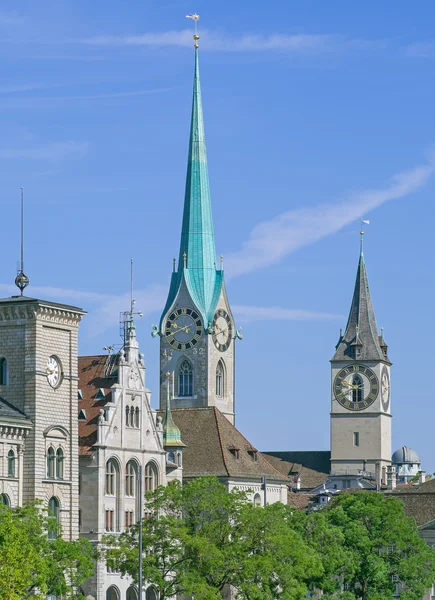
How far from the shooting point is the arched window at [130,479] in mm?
132125

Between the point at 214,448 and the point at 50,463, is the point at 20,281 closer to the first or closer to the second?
the point at 50,463

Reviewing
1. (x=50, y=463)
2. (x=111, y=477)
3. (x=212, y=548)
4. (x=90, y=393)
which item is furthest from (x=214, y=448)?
(x=212, y=548)

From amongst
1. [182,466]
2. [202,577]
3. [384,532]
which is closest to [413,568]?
[384,532]

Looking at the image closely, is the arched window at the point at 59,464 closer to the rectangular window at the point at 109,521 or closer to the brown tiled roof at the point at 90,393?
the brown tiled roof at the point at 90,393

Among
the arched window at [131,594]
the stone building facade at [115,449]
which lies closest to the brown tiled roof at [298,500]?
the stone building facade at [115,449]

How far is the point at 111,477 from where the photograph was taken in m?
130

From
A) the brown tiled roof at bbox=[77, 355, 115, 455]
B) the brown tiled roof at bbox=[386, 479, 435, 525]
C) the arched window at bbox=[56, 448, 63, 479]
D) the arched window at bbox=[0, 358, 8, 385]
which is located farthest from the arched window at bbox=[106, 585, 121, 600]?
the brown tiled roof at bbox=[386, 479, 435, 525]

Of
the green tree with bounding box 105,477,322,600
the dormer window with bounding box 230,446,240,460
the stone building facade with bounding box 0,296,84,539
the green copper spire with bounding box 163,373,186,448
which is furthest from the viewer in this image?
the dormer window with bounding box 230,446,240,460

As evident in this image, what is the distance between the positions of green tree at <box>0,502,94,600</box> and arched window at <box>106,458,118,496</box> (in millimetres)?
18222

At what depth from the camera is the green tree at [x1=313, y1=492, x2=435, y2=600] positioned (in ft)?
443

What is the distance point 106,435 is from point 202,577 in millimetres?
21445

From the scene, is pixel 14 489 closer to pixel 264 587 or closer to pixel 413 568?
pixel 264 587

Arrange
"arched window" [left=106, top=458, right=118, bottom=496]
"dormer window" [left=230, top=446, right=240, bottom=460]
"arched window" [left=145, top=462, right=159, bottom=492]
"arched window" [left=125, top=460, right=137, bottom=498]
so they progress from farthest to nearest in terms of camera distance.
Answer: "dormer window" [left=230, top=446, right=240, bottom=460], "arched window" [left=145, top=462, right=159, bottom=492], "arched window" [left=125, top=460, right=137, bottom=498], "arched window" [left=106, top=458, right=118, bottom=496]

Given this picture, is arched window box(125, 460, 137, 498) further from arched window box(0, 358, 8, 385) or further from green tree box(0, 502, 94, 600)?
green tree box(0, 502, 94, 600)
